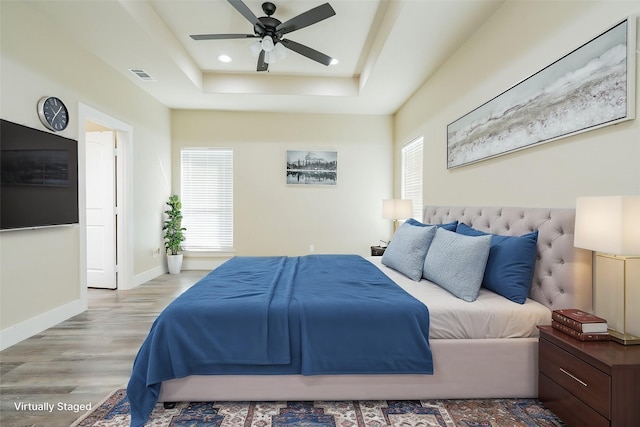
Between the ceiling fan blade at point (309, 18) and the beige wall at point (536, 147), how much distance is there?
1.40m

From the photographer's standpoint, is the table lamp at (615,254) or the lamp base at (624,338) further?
the lamp base at (624,338)

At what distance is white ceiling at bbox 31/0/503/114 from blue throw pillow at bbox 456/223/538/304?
1.95 meters

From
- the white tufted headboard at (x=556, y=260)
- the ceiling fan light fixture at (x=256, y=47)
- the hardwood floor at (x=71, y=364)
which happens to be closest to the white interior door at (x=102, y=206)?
the hardwood floor at (x=71, y=364)

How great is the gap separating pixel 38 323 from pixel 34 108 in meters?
1.92

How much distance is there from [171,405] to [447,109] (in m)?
3.60

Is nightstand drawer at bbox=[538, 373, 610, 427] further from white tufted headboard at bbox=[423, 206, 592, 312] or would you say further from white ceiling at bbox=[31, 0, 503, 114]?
white ceiling at bbox=[31, 0, 503, 114]

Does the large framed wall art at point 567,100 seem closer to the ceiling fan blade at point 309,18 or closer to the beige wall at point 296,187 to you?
the ceiling fan blade at point 309,18

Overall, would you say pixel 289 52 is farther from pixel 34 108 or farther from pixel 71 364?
pixel 71 364

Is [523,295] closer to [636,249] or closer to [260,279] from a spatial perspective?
[636,249]

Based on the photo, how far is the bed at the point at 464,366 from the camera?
1.69 meters

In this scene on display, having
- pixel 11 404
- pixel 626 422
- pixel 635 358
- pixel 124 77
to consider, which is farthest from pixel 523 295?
pixel 124 77

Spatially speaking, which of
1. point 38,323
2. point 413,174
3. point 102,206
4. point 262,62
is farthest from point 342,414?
point 102,206

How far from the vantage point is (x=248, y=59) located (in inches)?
157

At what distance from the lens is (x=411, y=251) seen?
8.45ft
